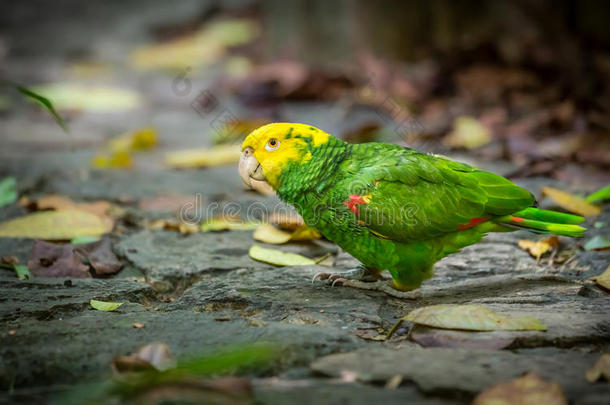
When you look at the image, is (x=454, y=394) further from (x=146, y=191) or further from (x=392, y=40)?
(x=392, y=40)

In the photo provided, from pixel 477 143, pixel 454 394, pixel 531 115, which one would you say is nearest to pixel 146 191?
pixel 477 143

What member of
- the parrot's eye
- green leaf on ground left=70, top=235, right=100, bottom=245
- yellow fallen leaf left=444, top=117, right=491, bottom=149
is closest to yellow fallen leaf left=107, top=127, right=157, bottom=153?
green leaf on ground left=70, top=235, right=100, bottom=245

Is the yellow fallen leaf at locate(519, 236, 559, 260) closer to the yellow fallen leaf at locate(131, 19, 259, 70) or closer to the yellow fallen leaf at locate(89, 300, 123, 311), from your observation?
the yellow fallen leaf at locate(89, 300, 123, 311)

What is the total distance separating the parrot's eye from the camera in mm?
2869

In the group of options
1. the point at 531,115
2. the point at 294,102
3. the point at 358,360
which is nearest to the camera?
the point at 358,360

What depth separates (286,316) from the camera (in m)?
2.43

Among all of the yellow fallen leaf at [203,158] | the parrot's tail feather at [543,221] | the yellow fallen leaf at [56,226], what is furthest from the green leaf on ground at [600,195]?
the yellow fallen leaf at [56,226]

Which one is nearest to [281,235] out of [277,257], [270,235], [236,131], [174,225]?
[270,235]

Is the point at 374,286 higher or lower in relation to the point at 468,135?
lower

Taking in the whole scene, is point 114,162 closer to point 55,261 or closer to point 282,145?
point 55,261

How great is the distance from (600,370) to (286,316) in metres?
1.11

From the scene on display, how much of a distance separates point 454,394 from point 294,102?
5360 millimetres

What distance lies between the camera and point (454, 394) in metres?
1.70

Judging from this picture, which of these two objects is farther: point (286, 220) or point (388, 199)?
point (286, 220)
